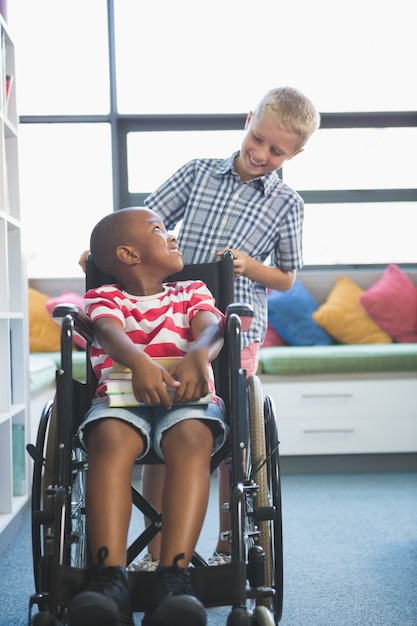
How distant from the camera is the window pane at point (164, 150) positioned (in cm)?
457

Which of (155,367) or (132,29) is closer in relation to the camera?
(155,367)

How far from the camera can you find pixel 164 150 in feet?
15.1

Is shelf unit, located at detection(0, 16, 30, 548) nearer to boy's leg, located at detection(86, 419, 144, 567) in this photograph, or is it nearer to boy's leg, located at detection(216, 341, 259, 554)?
Result: boy's leg, located at detection(216, 341, 259, 554)

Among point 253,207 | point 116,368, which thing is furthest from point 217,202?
point 116,368

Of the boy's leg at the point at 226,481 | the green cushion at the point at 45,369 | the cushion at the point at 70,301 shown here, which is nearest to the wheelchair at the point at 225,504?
the boy's leg at the point at 226,481

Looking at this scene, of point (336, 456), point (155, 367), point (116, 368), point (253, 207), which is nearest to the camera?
point (155, 367)

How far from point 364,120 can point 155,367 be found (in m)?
3.57

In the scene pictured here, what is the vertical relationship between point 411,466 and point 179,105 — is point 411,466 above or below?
below

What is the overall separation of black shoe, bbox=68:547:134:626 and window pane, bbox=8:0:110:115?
3630 millimetres

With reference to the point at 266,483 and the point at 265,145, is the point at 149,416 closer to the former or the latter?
the point at 266,483

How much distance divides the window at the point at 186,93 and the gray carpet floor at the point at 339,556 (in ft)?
6.11

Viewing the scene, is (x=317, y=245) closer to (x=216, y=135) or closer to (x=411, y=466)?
(x=216, y=135)

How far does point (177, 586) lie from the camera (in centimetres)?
124

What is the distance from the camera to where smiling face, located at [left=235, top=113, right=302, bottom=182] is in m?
1.96
